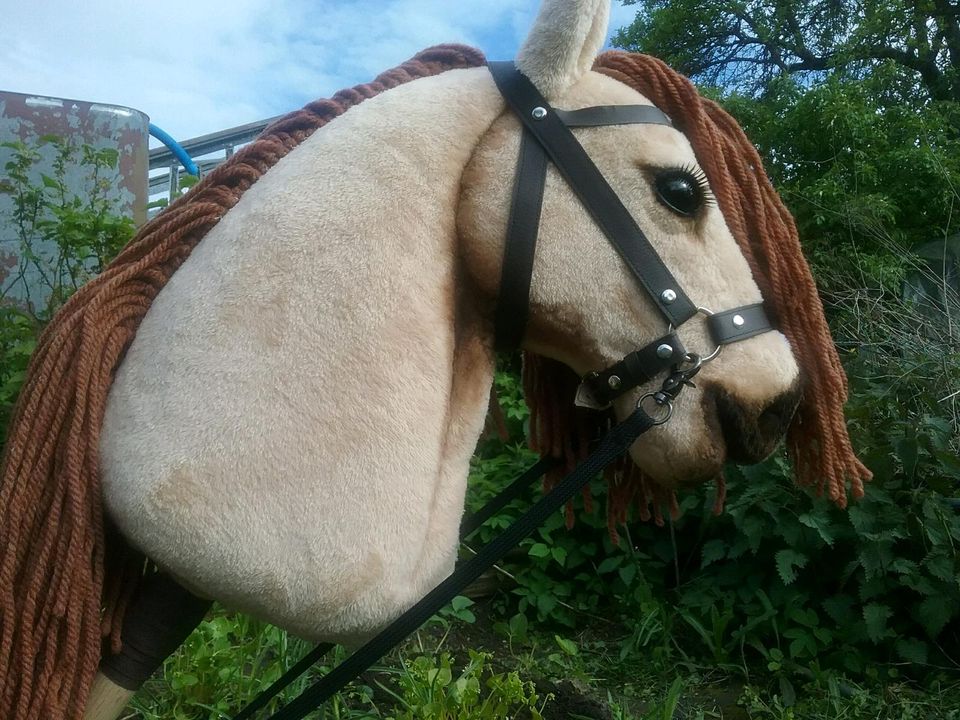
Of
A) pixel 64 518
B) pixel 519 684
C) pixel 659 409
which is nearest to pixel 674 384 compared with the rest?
pixel 659 409

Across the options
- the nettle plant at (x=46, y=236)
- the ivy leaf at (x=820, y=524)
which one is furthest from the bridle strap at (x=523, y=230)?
the ivy leaf at (x=820, y=524)

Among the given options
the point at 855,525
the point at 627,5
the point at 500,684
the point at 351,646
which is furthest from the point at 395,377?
the point at 627,5

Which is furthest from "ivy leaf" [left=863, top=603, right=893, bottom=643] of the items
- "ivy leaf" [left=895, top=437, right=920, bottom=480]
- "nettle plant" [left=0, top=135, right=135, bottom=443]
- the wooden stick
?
"nettle plant" [left=0, top=135, right=135, bottom=443]

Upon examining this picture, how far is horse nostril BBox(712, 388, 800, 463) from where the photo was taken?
31.9 inches

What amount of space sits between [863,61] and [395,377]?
6.40 metres

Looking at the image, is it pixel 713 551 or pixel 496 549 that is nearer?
pixel 496 549

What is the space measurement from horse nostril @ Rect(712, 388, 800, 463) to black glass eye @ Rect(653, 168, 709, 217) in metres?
0.21

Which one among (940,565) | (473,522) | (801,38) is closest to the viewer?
(473,522)

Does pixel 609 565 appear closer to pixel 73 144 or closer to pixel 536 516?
pixel 536 516

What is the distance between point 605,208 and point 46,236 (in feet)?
4.71

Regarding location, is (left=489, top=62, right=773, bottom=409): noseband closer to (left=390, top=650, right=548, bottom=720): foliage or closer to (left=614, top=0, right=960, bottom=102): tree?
(left=390, top=650, right=548, bottom=720): foliage

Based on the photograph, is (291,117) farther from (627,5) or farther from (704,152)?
(627,5)

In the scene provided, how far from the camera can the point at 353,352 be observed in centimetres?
72

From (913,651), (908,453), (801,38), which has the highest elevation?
(801,38)
